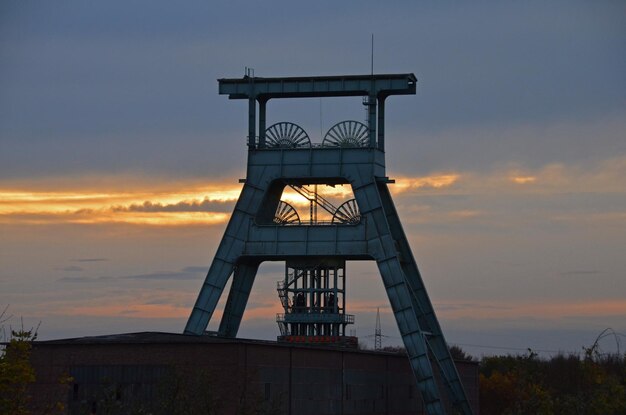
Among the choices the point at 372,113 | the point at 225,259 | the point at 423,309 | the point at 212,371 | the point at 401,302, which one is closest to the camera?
the point at 212,371

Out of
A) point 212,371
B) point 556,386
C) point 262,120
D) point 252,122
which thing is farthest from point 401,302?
point 556,386

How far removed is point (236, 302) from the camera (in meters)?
82.3

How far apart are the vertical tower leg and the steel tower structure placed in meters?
0.06

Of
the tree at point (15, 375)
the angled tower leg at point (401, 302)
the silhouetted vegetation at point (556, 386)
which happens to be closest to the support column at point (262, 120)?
the angled tower leg at point (401, 302)

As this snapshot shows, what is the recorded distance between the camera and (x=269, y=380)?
72125 mm

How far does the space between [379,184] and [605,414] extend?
2775cm

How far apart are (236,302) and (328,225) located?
7.05 metres

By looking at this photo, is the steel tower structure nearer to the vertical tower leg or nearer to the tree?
A: the vertical tower leg

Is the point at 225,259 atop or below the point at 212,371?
atop

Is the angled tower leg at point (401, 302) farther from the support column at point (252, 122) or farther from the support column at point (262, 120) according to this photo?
the support column at point (252, 122)

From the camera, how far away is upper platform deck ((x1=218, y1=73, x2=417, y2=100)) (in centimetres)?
8256

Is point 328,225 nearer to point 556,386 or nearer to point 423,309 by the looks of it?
point 423,309

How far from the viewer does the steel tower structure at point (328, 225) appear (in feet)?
262

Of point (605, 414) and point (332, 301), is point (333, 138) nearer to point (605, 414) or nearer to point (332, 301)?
point (332, 301)
